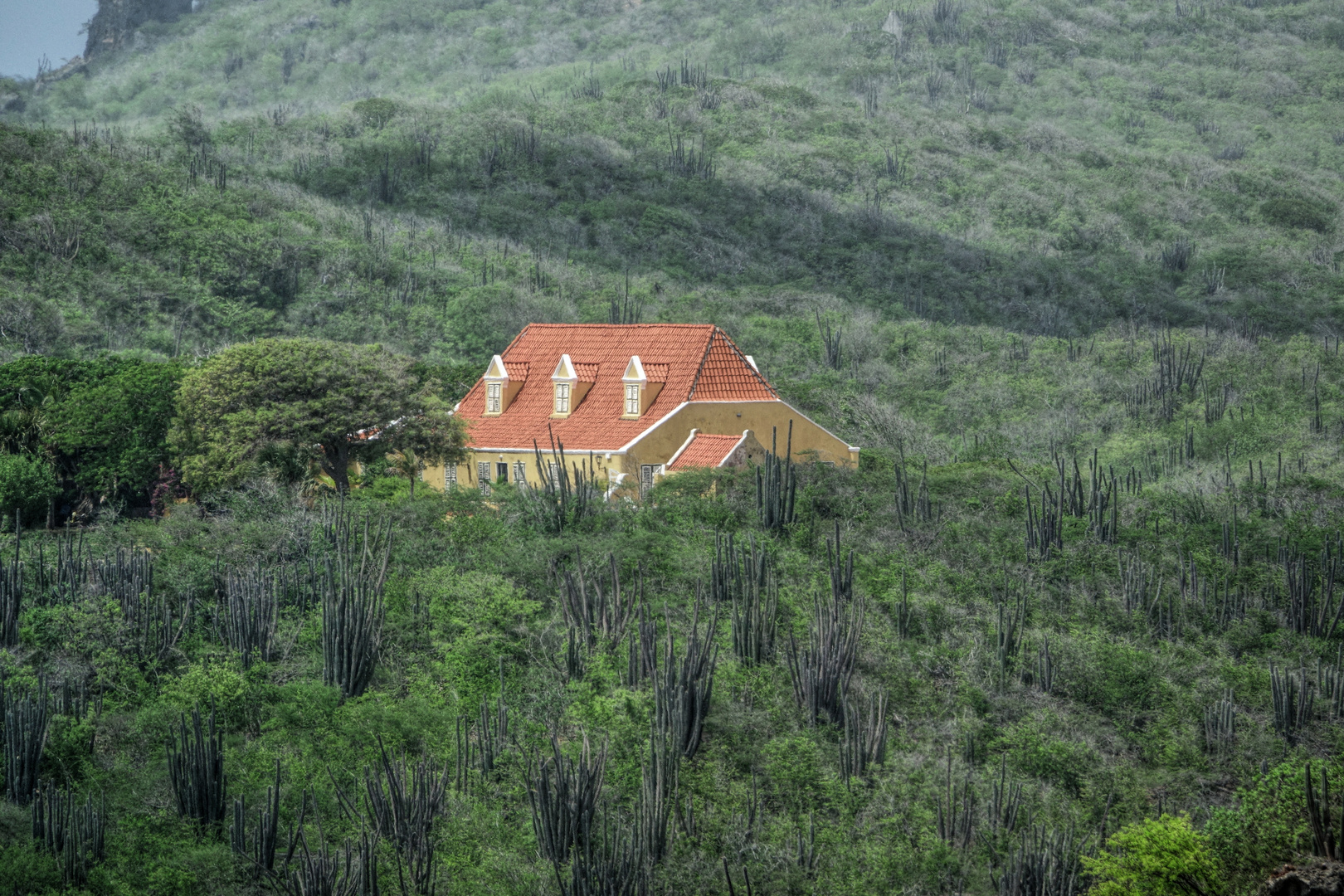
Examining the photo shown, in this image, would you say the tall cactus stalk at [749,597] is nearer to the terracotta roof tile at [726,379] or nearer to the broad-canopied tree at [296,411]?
the terracotta roof tile at [726,379]

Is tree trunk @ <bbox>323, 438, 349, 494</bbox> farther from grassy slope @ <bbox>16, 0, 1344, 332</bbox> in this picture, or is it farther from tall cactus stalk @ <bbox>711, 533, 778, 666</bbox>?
grassy slope @ <bbox>16, 0, 1344, 332</bbox>

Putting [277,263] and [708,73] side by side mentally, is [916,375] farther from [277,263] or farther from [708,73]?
[708,73]

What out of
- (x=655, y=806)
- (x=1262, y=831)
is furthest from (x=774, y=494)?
(x=1262, y=831)

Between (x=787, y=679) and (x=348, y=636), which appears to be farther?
(x=787, y=679)

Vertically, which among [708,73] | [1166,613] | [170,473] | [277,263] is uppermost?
[708,73]

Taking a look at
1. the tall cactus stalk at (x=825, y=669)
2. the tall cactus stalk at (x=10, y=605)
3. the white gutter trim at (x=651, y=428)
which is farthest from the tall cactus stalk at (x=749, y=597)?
the tall cactus stalk at (x=10, y=605)

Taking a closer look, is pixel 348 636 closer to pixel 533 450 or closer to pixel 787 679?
pixel 787 679

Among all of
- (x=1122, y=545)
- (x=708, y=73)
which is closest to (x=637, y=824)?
(x=1122, y=545)
